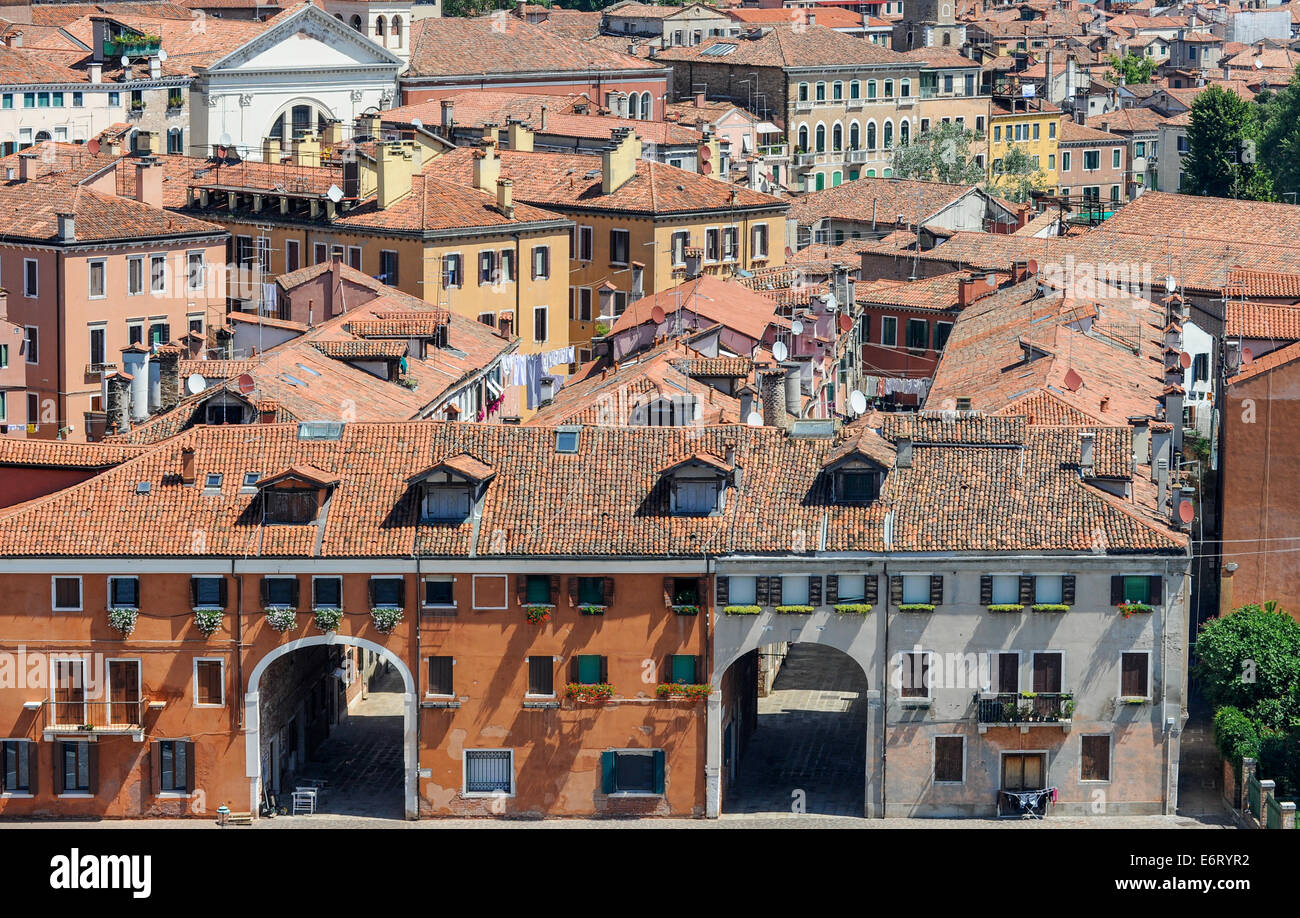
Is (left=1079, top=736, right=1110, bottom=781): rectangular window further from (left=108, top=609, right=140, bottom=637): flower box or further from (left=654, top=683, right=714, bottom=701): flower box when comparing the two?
(left=108, top=609, right=140, bottom=637): flower box

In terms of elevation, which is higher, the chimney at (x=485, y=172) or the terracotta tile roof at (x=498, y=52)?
the terracotta tile roof at (x=498, y=52)

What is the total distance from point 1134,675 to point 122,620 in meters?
18.7

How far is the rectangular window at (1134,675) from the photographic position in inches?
1657

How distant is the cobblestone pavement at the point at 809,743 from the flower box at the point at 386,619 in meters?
7.23

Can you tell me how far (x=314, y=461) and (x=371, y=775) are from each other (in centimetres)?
674

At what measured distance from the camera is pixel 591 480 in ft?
142

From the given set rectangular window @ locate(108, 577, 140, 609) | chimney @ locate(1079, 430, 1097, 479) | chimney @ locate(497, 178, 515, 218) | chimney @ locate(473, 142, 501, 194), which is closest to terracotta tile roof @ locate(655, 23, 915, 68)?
chimney @ locate(473, 142, 501, 194)

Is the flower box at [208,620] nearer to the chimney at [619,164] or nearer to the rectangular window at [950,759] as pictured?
the rectangular window at [950,759]

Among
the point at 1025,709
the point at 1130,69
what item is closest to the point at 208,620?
the point at 1025,709

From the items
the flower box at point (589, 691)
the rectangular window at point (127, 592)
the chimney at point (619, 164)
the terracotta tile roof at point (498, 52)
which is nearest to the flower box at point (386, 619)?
the flower box at point (589, 691)

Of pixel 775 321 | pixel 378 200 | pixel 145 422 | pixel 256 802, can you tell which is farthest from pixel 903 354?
pixel 256 802

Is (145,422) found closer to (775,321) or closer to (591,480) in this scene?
(591,480)

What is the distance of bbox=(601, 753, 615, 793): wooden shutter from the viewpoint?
Answer: 42.2 metres

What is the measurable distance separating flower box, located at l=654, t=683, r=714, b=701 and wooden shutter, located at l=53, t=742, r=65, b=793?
11103mm
